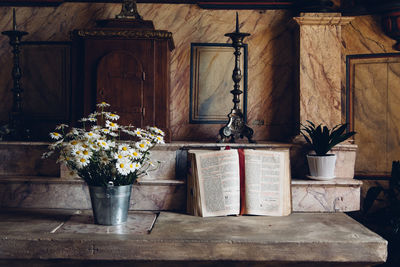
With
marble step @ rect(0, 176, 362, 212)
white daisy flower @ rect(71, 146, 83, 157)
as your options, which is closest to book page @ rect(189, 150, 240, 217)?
marble step @ rect(0, 176, 362, 212)

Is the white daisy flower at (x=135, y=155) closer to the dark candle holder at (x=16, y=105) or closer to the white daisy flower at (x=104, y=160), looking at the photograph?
the white daisy flower at (x=104, y=160)

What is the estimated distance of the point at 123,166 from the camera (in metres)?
2.12

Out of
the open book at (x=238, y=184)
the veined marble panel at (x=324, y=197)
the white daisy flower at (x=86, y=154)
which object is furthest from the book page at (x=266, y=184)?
the white daisy flower at (x=86, y=154)

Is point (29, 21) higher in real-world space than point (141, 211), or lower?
higher

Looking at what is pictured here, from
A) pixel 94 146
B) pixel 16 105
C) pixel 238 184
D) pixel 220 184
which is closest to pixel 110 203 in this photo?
pixel 94 146

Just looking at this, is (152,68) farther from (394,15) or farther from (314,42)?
(394,15)

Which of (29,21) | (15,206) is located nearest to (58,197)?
(15,206)

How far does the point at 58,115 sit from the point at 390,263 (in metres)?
2.83

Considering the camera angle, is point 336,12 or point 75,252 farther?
point 336,12

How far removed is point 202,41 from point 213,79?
13.4 inches

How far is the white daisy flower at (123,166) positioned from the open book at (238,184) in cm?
53

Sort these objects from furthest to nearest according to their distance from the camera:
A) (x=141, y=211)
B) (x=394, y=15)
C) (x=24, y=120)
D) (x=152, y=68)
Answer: (x=24, y=120) < (x=394, y=15) < (x=152, y=68) < (x=141, y=211)

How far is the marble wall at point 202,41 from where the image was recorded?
10.8ft

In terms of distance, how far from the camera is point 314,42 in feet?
9.75
